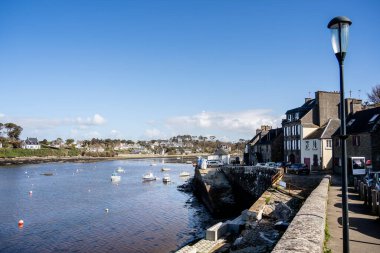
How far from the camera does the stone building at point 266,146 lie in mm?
60906

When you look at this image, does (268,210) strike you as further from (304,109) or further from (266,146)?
(266,146)

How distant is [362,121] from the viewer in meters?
39.5

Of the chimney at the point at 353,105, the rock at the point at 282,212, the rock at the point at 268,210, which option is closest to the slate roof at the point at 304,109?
the chimney at the point at 353,105

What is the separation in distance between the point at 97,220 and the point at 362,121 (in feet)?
107

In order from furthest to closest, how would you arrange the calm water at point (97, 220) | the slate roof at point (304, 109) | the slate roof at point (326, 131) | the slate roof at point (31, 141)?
the slate roof at point (31, 141)
the slate roof at point (304, 109)
the slate roof at point (326, 131)
the calm water at point (97, 220)

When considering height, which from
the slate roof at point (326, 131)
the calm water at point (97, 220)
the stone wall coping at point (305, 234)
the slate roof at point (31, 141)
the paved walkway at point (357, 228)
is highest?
the slate roof at point (31, 141)

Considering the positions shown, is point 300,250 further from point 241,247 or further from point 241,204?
point 241,204

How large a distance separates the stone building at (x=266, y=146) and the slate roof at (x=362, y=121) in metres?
18.8

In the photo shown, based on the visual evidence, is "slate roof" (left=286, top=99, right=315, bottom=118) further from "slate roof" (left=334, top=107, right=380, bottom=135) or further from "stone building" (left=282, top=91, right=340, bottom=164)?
"slate roof" (left=334, top=107, right=380, bottom=135)

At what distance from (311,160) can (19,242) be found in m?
38.7

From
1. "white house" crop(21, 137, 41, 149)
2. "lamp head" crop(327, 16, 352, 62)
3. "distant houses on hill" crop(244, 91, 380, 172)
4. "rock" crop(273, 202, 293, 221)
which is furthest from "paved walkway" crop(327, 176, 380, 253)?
"white house" crop(21, 137, 41, 149)

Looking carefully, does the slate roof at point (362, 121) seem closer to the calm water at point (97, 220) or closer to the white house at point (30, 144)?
the calm water at point (97, 220)

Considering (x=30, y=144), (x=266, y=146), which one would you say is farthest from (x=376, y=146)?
(x=30, y=144)

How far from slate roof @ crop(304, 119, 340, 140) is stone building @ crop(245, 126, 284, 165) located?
1138cm
